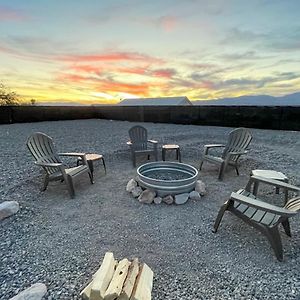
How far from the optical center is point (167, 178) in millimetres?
3512

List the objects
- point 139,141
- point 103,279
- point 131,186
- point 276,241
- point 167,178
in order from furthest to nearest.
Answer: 1. point 139,141
2. point 167,178
3. point 131,186
4. point 276,241
5. point 103,279

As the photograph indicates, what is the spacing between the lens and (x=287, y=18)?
18.5 ft

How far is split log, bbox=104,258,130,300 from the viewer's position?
140cm

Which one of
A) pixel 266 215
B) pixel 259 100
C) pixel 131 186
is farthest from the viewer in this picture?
pixel 259 100

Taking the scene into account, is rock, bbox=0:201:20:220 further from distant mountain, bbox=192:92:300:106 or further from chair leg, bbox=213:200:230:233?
distant mountain, bbox=192:92:300:106

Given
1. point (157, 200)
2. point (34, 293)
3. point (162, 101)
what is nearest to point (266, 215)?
point (157, 200)

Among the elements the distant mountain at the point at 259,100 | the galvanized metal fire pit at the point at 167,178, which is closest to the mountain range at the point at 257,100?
the distant mountain at the point at 259,100

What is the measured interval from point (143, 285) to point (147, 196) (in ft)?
5.11

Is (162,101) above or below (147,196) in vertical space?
above

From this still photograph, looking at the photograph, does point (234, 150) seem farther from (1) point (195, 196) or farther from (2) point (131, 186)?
(2) point (131, 186)

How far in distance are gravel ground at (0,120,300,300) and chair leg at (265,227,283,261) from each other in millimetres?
54

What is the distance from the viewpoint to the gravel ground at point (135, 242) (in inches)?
67.0

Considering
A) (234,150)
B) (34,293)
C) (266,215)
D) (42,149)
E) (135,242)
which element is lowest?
(135,242)

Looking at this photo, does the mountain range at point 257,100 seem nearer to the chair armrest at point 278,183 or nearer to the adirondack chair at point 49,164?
the chair armrest at point 278,183
